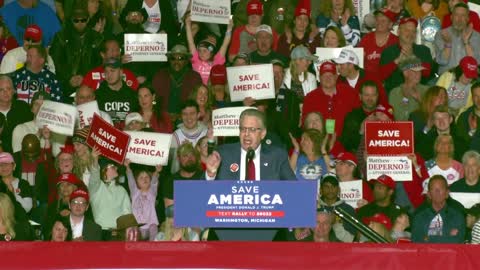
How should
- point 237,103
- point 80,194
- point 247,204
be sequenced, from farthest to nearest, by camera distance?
point 237,103 < point 80,194 < point 247,204

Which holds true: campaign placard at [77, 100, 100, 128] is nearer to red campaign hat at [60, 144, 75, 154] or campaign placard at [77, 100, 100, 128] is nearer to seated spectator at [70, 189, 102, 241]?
red campaign hat at [60, 144, 75, 154]

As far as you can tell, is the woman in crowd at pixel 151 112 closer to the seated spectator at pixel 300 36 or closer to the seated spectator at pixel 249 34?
the seated spectator at pixel 249 34

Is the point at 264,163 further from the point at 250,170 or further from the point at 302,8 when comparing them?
the point at 302,8

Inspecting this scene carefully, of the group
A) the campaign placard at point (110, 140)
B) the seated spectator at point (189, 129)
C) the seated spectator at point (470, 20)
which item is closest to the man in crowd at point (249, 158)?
the campaign placard at point (110, 140)

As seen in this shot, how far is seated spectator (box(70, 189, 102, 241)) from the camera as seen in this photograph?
1379 cm

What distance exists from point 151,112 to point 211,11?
8.29 feet

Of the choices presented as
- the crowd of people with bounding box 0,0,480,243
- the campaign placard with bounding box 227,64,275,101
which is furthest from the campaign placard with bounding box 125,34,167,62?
the campaign placard with bounding box 227,64,275,101

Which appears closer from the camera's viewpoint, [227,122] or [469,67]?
[227,122]

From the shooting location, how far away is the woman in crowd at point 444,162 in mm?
15516

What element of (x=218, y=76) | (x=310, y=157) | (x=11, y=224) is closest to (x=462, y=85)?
(x=310, y=157)

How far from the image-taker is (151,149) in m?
15.4

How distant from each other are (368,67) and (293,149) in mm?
2514

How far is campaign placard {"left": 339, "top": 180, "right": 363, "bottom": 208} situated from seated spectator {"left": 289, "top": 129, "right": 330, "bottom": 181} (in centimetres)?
49

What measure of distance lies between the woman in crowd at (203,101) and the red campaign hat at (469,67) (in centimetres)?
310
